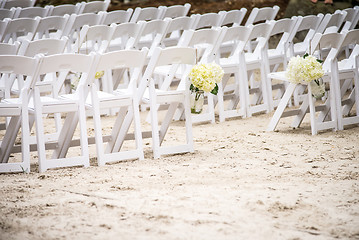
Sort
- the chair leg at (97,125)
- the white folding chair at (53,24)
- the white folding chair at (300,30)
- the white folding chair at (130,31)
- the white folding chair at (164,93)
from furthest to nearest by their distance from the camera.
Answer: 1. the white folding chair at (300,30)
2. the white folding chair at (53,24)
3. the white folding chair at (130,31)
4. the white folding chair at (164,93)
5. the chair leg at (97,125)

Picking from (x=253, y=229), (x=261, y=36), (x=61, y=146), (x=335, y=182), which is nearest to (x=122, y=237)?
(x=253, y=229)

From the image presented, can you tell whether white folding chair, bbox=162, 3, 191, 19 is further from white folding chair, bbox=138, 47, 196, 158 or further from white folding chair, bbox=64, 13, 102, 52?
white folding chair, bbox=138, 47, 196, 158

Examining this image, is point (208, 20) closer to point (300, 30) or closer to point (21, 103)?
point (300, 30)

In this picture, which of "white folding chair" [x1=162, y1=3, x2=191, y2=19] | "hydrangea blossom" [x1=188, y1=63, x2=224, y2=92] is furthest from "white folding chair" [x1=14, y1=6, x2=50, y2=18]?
"hydrangea blossom" [x1=188, y1=63, x2=224, y2=92]

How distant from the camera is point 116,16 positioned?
32.9 ft

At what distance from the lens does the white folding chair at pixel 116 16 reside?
9844mm

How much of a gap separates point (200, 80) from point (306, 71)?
1.22 meters

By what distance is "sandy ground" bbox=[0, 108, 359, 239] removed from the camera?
442cm

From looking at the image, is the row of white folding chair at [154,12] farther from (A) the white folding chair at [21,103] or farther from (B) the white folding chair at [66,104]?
(A) the white folding chair at [21,103]

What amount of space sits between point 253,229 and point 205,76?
7.81 ft

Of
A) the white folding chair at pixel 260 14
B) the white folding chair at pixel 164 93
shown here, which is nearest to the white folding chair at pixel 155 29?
the white folding chair at pixel 260 14

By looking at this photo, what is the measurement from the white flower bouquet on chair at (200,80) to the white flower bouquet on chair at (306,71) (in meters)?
0.90

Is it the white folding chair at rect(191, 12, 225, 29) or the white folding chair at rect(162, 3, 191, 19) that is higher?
the white folding chair at rect(162, 3, 191, 19)

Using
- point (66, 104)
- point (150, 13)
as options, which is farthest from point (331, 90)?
point (150, 13)
